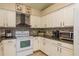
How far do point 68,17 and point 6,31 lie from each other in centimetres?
191

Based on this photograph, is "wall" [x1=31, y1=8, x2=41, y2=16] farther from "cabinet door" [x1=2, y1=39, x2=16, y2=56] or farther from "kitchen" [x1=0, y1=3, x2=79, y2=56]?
"cabinet door" [x1=2, y1=39, x2=16, y2=56]

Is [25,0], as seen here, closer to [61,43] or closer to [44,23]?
[61,43]

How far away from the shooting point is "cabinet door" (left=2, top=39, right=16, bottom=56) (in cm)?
230

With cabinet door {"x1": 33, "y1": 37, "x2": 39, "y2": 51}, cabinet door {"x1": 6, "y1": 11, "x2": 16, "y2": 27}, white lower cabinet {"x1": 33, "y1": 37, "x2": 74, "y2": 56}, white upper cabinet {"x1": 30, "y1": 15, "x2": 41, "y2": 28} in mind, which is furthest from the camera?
white upper cabinet {"x1": 30, "y1": 15, "x2": 41, "y2": 28}

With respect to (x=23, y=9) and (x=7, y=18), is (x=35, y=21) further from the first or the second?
(x=7, y=18)

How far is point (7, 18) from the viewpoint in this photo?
2639mm

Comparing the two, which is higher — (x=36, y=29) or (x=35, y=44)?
(x=36, y=29)

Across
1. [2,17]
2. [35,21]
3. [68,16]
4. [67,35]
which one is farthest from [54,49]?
[2,17]

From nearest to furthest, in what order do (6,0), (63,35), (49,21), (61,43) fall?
(6,0)
(61,43)
(63,35)
(49,21)

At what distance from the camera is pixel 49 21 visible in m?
3.10

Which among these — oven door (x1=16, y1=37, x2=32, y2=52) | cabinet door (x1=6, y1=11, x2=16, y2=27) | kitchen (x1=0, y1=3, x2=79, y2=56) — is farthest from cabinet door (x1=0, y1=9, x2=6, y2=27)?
oven door (x1=16, y1=37, x2=32, y2=52)

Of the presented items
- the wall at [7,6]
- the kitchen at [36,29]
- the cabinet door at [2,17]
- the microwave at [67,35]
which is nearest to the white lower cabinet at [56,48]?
the kitchen at [36,29]

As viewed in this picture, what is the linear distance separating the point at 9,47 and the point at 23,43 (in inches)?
21.3

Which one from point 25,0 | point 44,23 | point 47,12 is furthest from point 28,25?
point 25,0
